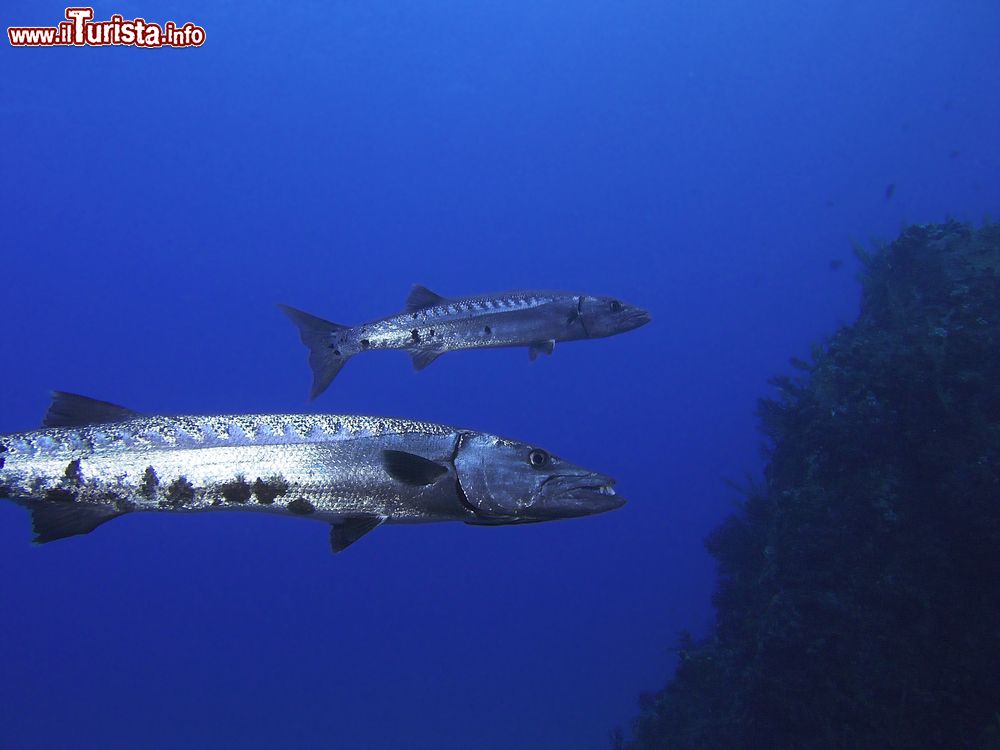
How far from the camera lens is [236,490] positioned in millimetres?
3768

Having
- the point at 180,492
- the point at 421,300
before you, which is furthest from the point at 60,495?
the point at 421,300

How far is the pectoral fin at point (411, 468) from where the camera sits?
3678 mm

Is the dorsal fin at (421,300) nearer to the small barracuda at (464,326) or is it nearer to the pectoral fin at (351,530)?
the small barracuda at (464,326)

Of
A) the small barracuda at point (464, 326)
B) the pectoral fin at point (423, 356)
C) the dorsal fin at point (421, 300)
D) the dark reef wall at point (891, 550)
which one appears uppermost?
the dorsal fin at point (421, 300)

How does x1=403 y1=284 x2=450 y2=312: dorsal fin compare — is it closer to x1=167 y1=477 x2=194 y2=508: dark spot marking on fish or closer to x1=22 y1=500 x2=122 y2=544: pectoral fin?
x1=167 y1=477 x2=194 y2=508: dark spot marking on fish

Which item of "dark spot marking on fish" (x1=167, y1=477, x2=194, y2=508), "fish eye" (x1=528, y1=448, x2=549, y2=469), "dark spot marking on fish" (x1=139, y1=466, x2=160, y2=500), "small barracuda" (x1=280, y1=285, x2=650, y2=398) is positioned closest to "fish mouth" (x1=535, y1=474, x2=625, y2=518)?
"fish eye" (x1=528, y1=448, x2=549, y2=469)

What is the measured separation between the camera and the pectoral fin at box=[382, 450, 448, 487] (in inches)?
145

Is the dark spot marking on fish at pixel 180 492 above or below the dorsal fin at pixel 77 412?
below

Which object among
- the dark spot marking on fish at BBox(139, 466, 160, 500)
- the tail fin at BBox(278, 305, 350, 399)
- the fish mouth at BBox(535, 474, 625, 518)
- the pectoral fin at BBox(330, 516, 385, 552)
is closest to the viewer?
the fish mouth at BBox(535, 474, 625, 518)

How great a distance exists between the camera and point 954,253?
44.6ft

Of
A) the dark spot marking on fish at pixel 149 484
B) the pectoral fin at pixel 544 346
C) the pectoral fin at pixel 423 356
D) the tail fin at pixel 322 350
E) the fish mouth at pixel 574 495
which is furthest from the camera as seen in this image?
the pectoral fin at pixel 544 346

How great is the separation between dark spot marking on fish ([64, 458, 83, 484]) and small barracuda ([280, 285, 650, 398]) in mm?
4156

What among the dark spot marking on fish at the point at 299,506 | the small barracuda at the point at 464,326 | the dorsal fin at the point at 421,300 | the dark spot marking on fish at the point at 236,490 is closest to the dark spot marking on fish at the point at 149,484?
the dark spot marking on fish at the point at 236,490

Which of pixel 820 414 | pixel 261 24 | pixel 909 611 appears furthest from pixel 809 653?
pixel 261 24
